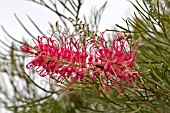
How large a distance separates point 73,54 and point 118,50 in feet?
0.26

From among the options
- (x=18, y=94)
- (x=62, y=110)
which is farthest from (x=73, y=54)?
(x=18, y=94)

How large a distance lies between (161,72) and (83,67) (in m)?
0.23

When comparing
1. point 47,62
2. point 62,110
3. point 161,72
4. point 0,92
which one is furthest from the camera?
point 0,92

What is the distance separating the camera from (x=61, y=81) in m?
0.69

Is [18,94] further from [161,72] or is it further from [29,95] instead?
[161,72]

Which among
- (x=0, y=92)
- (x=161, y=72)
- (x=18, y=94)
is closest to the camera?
(x=161, y=72)

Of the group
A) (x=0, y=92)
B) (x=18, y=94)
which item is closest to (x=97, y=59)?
(x=18, y=94)

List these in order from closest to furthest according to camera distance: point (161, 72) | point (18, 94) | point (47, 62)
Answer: point (47, 62)
point (161, 72)
point (18, 94)

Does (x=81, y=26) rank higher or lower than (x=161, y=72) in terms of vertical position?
higher

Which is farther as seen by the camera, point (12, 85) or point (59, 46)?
point (12, 85)

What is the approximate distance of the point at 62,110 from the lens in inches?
78.7

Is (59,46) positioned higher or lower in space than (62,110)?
higher

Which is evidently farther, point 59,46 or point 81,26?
point 81,26

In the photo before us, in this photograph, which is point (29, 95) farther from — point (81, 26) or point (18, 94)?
point (81, 26)
